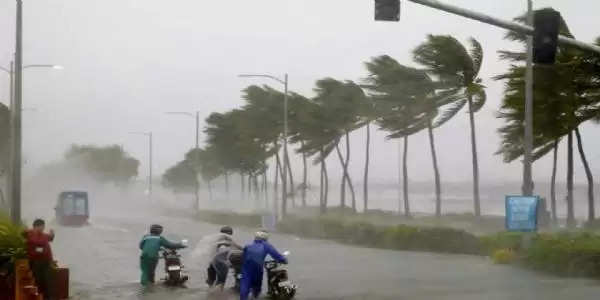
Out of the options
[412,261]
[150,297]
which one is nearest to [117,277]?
[150,297]

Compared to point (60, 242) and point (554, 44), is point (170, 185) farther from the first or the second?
point (554, 44)

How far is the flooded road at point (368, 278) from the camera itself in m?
16.9

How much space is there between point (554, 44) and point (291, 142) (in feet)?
158

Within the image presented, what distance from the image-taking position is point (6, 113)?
5322 cm

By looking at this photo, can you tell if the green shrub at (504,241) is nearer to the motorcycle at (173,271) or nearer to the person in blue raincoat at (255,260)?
the motorcycle at (173,271)

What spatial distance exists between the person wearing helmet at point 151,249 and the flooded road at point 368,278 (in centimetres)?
34

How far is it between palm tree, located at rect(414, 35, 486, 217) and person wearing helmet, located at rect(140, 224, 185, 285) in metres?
22.3

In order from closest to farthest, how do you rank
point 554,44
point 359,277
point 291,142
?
point 554,44, point 359,277, point 291,142

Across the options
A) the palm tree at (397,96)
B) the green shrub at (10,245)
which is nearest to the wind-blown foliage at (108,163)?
the palm tree at (397,96)

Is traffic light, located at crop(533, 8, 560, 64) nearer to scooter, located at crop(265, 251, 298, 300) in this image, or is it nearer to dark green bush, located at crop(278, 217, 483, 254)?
scooter, located at crop(265, 251, 298, 300)

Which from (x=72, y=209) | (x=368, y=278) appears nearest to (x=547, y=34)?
(x=368, y=278)

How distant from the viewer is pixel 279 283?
15680 mm

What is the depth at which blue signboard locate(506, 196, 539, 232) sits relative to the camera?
22.6 meters

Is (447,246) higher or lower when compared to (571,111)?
lower
